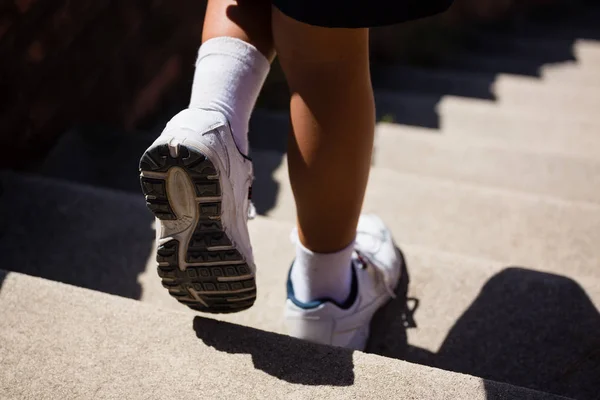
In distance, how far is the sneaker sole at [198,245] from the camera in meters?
1.07

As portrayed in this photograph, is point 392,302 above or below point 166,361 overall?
below

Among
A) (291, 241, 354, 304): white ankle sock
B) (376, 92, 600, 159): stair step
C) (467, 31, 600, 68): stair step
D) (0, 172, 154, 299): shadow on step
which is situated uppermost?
(291, 241, 354, 304): white ankle sock

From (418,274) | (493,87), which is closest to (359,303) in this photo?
(418,274)

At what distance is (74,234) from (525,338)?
1107 millimetres

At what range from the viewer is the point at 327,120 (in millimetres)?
1185

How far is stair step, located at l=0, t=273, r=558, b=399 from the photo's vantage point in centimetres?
112

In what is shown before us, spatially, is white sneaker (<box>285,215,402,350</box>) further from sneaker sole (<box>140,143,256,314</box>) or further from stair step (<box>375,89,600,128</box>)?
stair step (<box>375,89,600,128</box>)

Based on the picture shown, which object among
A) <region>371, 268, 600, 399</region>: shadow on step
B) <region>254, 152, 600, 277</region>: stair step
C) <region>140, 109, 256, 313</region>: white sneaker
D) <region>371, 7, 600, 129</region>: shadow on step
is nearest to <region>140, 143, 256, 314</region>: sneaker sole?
<region>140, 109, 256, 313</region>: white sneaker

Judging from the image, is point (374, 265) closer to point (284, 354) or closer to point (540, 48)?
point (284, 354)

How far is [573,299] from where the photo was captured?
60.6 inches

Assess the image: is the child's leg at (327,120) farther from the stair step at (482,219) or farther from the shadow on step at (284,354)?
the stair step at (482,219)

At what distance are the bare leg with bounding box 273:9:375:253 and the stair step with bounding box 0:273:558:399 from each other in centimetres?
27

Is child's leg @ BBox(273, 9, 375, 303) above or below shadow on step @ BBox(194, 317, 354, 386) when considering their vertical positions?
above

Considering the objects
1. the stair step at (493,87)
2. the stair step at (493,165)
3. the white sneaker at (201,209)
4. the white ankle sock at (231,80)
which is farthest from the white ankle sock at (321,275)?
the stair step at (493,87)
